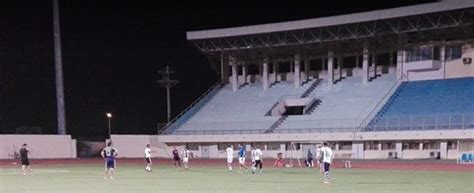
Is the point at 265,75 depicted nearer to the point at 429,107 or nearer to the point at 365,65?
the point at 365,65

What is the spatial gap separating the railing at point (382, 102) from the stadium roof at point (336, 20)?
7.61m

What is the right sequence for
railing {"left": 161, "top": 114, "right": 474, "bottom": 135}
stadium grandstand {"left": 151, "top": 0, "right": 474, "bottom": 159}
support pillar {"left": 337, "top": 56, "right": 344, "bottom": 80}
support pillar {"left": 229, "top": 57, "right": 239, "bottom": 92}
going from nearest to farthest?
railing {"left": 161, "top": 114, "right": 474, "bottom": 135} → stadium grandstand {"left": 151, "top": 0, "right": 474, "bottom": 159} → support pillar {"left": 337, "top": 56, "right": 344, "bottom": 80} → support pillar {"left": 229, "top": 57, "right": 239, "bottom": 92}

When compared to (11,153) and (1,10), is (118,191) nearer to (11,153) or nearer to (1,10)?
(11,153)

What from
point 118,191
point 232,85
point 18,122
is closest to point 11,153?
point 18,122

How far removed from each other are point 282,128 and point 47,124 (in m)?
24.0

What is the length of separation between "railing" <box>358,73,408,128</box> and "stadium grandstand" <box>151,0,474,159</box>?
0.12 m

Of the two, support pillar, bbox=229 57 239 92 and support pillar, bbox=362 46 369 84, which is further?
support pillar, bbox=229 57 239 92

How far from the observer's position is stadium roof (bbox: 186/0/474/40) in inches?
2067

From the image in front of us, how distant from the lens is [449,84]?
190 feet

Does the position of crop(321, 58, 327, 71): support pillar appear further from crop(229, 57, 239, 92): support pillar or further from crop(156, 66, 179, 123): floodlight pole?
crop(156, 66, 179, 123): floodlight pole

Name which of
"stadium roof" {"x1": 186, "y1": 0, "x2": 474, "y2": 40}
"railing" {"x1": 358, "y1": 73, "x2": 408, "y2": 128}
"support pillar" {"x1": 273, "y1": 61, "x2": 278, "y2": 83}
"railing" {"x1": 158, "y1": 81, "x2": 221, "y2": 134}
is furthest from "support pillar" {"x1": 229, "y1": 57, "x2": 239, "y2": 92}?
"railing" {"x1": 358, "y1": 73, "x2": 408, "y2": 128}

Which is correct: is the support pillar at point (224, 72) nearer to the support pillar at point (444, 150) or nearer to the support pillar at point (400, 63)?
the support pillar at point (400, 63)

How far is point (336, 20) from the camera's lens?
5984cm

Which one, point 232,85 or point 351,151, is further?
point 232,85
